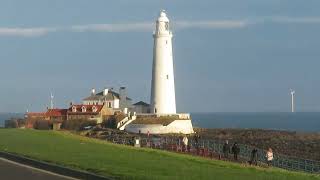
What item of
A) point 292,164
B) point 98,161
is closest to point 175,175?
point 98,161

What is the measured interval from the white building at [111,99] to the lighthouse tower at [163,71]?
510 inches

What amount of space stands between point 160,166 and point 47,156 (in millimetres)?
5306

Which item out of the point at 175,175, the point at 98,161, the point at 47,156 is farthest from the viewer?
the point at 47,156

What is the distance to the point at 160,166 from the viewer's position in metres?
20.9

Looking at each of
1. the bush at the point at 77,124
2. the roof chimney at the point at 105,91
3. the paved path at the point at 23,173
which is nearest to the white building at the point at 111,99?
the roof chimney at the point at 105,91

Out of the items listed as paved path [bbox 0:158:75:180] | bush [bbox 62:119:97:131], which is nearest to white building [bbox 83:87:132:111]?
bush [bbox 62:119:97:131]

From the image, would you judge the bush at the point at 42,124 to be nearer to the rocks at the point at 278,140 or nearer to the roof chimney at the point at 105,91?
the roof chimney at the point at 105,91

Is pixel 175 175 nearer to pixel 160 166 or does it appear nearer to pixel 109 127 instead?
pixel 160 166

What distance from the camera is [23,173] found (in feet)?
65.1

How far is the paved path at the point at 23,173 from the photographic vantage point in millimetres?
18625

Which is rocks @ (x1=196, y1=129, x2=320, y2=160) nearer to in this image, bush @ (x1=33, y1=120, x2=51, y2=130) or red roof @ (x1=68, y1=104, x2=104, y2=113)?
red roof @ (x1=68, y1=104, x2=104, y2=113)

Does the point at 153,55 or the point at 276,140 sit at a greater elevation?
the point at 153,55

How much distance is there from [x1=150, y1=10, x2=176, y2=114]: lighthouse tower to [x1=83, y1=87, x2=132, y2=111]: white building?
13.0 metres

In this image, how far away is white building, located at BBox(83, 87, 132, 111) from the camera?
9612 centimetres
